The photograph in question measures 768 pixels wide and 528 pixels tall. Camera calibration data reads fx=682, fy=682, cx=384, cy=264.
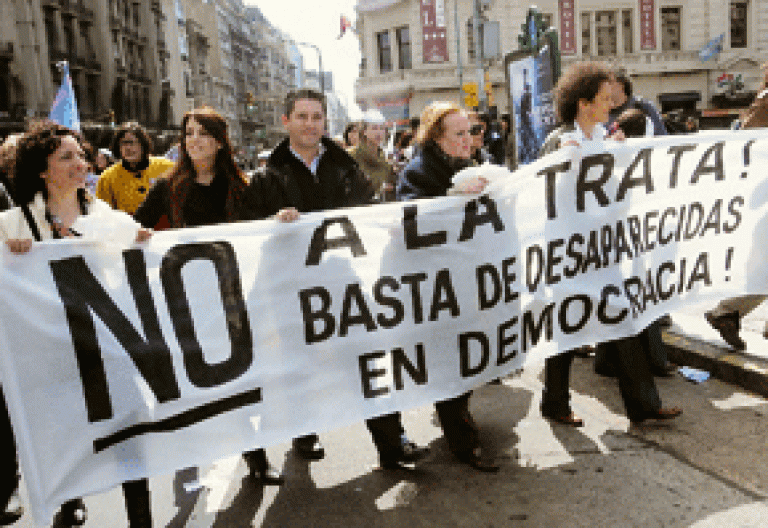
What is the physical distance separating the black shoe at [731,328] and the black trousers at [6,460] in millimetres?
4375

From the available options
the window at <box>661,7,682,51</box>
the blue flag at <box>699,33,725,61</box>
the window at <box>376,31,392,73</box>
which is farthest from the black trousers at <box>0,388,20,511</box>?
the window at <box>661,7,682,51</box>

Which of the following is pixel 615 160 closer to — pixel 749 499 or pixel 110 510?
pixel 749 499

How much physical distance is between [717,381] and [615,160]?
1.79 metres

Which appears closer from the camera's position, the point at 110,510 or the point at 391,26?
the point at 110,510

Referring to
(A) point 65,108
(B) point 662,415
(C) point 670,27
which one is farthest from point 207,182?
Answer: (C) point 670,27

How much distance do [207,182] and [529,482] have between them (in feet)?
7.64

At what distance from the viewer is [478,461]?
3578 millimetres

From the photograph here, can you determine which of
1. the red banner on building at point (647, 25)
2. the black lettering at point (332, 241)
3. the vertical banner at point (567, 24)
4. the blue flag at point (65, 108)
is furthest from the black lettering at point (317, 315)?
the red banner on building at point (647, 25)

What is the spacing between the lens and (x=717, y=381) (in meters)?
4.56

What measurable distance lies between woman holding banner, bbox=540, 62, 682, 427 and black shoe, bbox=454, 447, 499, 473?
680 mm

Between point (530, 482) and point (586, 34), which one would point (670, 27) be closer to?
point (586, 34)

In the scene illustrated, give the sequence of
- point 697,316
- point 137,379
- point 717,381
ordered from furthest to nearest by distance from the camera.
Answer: point 697,316
point 717,381
point 137,379

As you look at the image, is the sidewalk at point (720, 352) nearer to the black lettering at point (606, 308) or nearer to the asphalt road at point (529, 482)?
the asphalt road at point (529, 482)

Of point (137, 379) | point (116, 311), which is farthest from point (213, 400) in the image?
point (116, 311)
